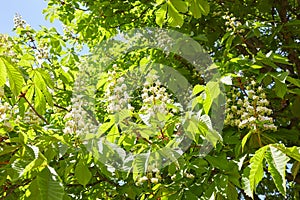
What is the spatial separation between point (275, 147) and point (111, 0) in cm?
199

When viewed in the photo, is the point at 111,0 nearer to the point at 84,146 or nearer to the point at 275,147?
the point at 84,146

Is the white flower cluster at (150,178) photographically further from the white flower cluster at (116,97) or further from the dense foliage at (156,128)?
the white flower cluster at (116,97)

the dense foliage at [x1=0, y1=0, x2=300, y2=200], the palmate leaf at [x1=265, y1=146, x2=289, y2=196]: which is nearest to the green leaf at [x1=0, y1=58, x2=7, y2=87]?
the dense foliage at [x1=0, y1=0, x2=300, y2=200]

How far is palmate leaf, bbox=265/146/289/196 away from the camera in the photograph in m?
1.03

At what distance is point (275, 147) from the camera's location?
43.1 inches

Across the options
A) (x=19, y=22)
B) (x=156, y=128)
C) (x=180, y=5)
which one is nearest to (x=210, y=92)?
(x=156, y=128)

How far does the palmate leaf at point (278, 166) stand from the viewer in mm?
1034

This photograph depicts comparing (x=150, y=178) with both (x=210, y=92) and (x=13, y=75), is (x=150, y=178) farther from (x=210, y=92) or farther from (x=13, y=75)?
(x=13, y=75)

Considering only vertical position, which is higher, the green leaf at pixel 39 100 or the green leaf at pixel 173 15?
the green leaf at pixel 173 15

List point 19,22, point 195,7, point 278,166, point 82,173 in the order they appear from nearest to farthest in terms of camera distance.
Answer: point 278,166 < point 82,173 < point 195,7 < point 19,22

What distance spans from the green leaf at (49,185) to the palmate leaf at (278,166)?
0.55 meters

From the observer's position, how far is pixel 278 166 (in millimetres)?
1037

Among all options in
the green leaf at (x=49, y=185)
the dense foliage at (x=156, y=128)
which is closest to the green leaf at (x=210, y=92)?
the dense foliage at (x=156, y=128)

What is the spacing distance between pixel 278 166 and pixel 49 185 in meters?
0.60
